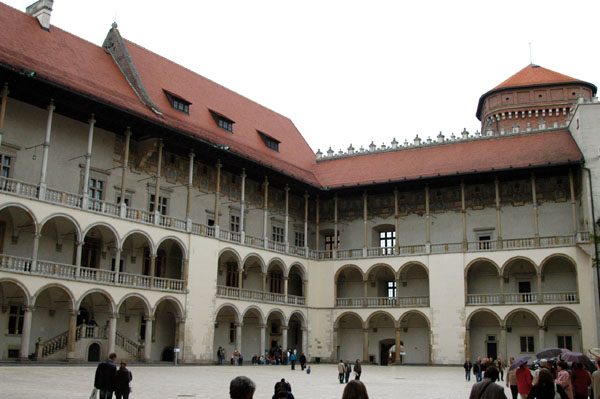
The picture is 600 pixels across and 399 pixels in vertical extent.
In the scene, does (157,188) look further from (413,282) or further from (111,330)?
(413,282)

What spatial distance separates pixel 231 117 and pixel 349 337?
1432 cm

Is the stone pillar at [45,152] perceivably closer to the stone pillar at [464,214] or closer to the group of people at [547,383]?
the group of people at [547,383]

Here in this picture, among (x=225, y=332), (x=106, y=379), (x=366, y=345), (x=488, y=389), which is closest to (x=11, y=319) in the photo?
(x=225, y=332)

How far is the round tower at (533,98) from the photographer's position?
4622 centimetres

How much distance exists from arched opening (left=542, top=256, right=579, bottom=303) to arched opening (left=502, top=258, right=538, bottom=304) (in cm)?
55

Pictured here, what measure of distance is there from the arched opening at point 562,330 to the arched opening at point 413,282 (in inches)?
252

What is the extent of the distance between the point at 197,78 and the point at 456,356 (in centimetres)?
2096

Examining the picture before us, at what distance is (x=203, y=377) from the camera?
2088 cm

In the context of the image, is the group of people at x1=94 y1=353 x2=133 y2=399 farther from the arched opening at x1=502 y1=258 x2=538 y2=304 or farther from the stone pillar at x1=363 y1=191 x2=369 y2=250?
the stone pillar at x1=363 y1=191 x2=369 y2=250

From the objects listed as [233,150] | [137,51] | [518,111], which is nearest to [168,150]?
[233,150]

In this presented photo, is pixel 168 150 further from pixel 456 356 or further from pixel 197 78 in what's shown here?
pixel 456 356

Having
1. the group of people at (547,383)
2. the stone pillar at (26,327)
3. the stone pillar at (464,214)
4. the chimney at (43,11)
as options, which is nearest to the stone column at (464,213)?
the stone pillar at (464,214)

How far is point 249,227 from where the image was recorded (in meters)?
35.8

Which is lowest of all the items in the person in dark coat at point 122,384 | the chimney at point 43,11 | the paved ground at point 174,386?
the paved ground at point 174,386
